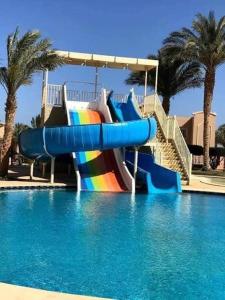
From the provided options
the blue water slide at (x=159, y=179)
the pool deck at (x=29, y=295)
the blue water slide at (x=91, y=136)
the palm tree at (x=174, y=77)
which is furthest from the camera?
the palm tree at (x=174, y=77)

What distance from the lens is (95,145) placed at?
699 inches

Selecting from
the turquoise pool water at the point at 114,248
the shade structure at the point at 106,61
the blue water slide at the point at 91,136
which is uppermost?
the shade structure at the point at 106,61

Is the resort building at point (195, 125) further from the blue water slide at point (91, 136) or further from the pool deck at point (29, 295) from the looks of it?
the pool deck at point (29, 295)

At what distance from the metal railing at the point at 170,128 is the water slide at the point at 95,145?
9.27ft

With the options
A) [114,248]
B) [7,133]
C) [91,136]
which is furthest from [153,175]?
[114,248]

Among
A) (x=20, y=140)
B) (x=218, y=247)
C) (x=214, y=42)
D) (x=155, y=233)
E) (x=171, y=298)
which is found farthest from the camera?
(x=214, y=42)

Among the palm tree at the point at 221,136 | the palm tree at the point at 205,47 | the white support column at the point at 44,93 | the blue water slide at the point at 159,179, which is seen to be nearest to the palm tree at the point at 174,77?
the palm tree at the point at 205,47

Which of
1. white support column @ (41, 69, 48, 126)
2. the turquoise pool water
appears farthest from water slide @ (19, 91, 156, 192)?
the turquoise pool water

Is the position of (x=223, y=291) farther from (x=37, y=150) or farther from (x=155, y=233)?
(x=37, y=150)

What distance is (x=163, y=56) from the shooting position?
3186cm

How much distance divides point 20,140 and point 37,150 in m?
1.70

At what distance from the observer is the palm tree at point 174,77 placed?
32.1 meters

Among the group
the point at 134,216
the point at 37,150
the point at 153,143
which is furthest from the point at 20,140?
the point at 134,216

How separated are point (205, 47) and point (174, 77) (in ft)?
14.8
